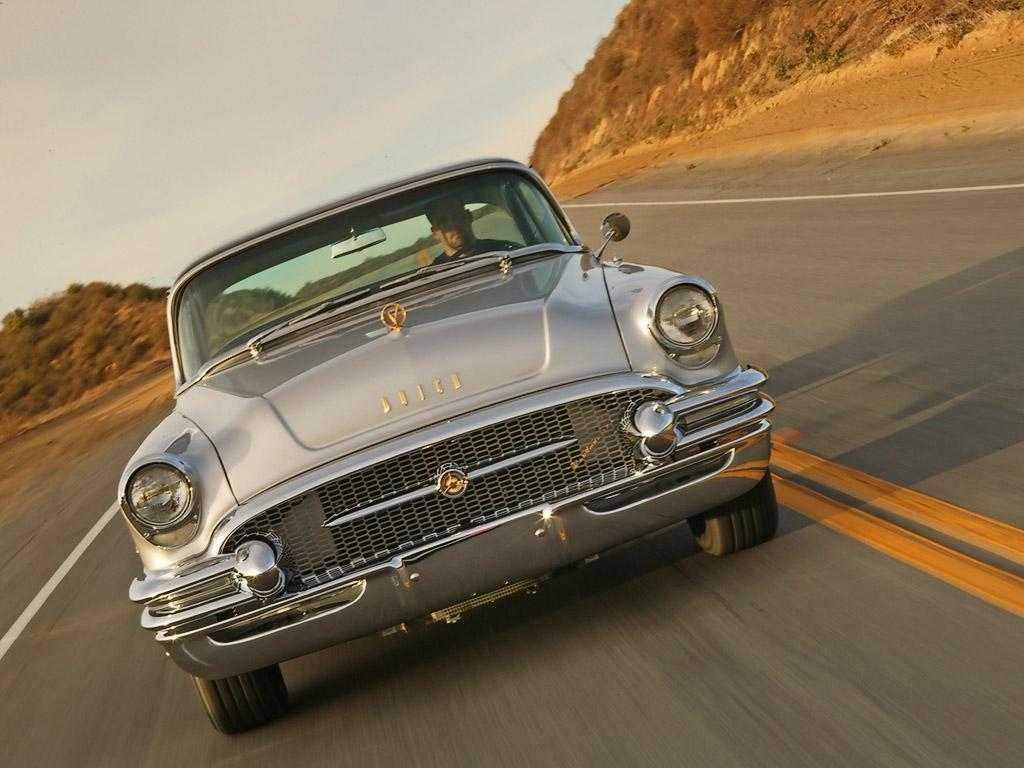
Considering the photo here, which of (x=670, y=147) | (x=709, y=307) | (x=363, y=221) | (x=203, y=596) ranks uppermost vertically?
(x=363, y=221)

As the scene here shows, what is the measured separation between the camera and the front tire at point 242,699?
4.45 metres

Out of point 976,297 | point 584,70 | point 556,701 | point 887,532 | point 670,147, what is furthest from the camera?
point 584,70

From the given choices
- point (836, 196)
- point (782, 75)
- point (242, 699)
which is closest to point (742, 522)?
point (242, 699)

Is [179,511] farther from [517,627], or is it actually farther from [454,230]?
[454,230]

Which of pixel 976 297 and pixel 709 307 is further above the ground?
pixel 709 307

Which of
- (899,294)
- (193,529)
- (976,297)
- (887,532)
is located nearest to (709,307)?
(887,532)

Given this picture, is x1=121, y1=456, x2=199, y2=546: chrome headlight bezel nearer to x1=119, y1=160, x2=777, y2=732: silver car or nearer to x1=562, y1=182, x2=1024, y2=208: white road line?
x1=119, y1=160, x2=777, y2=732: silver car

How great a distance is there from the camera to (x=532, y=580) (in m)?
4.23

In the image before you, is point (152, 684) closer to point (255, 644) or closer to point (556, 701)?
point (255, 644)

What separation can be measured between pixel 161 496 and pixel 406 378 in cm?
85

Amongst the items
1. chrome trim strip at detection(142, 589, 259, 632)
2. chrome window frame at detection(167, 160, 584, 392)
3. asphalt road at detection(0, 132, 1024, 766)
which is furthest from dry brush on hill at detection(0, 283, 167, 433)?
chrome trim strip at detection(142, 589, 259, 632)

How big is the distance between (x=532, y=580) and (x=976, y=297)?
5.50m

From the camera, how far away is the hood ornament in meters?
4.63

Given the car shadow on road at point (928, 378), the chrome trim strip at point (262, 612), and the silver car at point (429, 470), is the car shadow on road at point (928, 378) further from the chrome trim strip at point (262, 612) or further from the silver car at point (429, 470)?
the chrome trim strip at point (262, 612)
